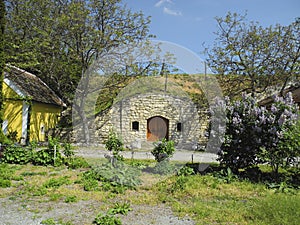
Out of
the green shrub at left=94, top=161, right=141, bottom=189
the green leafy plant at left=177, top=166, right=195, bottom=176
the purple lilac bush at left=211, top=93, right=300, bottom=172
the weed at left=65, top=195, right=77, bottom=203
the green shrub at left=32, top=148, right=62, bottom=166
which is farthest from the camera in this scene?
the green shrub at left=32, top=148, right=62, bottom=166

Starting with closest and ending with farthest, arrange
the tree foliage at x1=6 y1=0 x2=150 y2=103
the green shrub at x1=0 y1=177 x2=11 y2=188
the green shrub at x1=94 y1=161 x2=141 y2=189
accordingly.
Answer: the green shrub at x1=0 y1=177 x2=11 y2=188 < the green shrub at x1=94 y1=161 x2=141 y2=189 < the tree foliage at x1=6 y1=0 x2=150 y2=103

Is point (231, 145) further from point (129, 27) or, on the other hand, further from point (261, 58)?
point (129, 27)

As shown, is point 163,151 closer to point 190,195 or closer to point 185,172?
point 185,172

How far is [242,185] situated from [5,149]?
23.9 ft

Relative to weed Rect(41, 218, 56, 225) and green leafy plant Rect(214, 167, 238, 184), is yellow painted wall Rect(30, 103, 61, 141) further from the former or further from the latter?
weed Rect(41, 218, 56, 225)

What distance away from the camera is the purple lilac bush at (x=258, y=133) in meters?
6.67

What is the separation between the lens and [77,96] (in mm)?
16094

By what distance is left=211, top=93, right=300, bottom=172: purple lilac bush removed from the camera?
667 centimetres

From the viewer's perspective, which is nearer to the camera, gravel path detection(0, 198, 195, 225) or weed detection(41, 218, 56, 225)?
weed detection(41, 218, 56, 225)

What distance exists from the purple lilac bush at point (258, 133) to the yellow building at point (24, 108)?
387 inches

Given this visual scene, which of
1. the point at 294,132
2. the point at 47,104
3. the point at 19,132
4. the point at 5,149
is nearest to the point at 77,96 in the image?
the point at 47,104

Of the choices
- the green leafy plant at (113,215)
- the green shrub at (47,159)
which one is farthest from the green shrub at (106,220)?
the green shrub at (47,159)

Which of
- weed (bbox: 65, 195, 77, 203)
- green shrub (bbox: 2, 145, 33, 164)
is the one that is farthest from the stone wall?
weed (bbox: 65, 195, 77, 203)

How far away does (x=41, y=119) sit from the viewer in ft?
49.8
